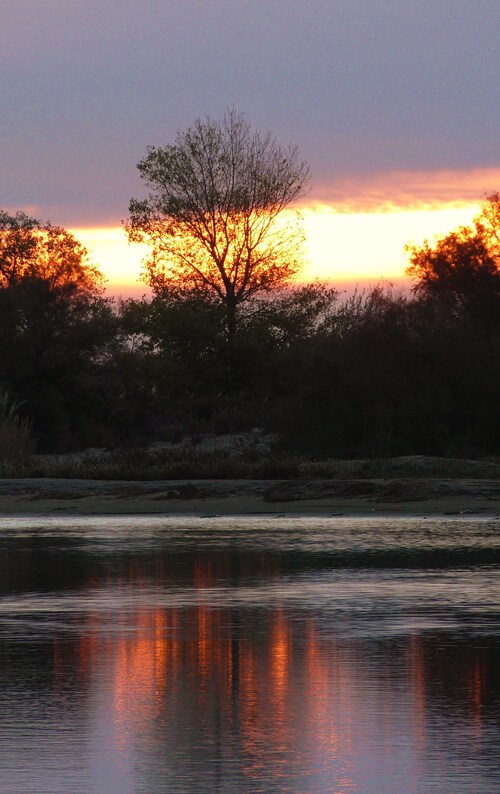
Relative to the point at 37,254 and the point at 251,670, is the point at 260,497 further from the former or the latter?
the point at 37,254

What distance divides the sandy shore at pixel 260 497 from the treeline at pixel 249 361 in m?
11.9

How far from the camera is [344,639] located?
12.1 metres

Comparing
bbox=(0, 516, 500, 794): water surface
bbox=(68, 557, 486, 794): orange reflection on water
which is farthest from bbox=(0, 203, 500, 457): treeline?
bbox=(68, 557, 486, 794): orange reflection on water

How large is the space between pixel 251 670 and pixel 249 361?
48.3m

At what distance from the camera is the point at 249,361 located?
194 feet

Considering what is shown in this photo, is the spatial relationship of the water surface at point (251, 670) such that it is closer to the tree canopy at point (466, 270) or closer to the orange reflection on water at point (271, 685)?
the orange reflection on water at point (271, 685)

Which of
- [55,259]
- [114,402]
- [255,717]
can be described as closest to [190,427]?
[114,402]

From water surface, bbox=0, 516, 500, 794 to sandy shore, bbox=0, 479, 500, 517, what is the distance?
7957mm

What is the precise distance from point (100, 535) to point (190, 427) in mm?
33218

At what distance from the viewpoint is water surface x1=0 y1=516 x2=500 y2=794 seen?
7680 millimetres

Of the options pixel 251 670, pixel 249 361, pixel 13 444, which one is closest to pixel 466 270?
pixel 249 361

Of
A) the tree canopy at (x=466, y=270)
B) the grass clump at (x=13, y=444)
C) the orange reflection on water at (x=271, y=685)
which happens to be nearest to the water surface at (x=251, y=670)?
the orange reflection on water at (x=271, y=685)

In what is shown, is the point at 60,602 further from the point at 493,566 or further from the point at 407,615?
the point at 493,566

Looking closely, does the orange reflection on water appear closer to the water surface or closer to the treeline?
the water surface
